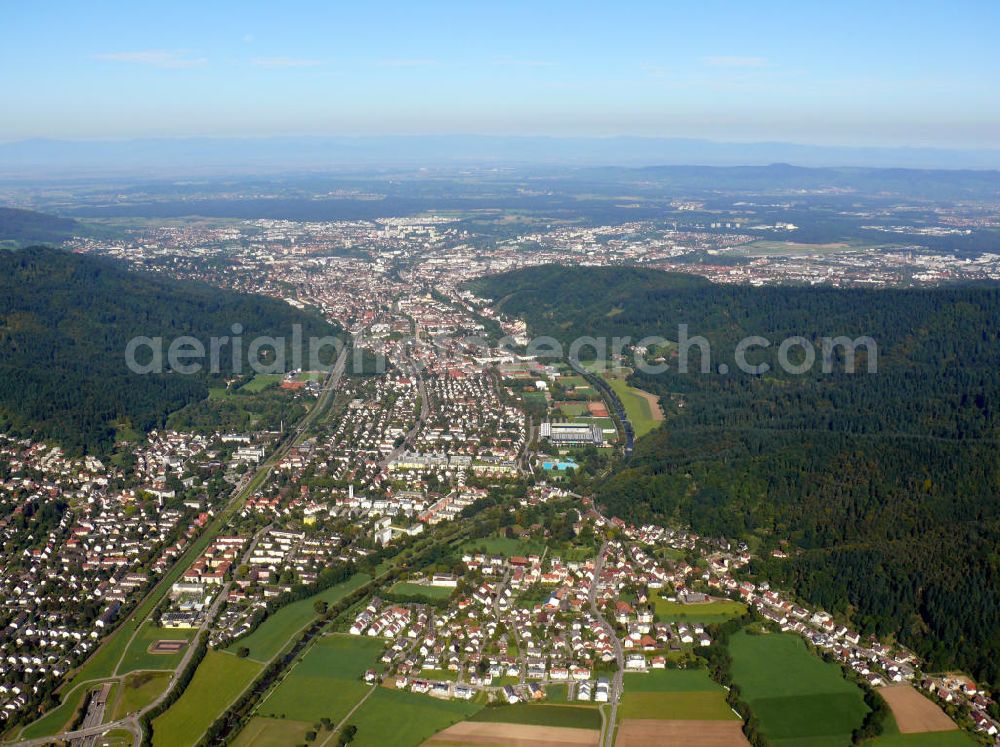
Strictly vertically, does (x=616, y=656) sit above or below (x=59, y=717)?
above

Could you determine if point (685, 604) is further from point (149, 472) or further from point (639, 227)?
point (639, 227)

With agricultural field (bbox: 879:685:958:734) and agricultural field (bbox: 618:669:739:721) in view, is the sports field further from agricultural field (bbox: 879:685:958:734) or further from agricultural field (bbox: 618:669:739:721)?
agricultural field (bbox: 879:685:958:734)

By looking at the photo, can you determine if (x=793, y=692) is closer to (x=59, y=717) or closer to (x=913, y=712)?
(x=913, y=712)

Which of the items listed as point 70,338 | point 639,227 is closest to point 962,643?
point 70,338

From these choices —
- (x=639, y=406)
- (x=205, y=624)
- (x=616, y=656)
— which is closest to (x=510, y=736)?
(x=616, y=656)

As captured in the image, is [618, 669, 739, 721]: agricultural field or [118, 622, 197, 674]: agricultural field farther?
[118, 622, 197, 674]: agricultural field

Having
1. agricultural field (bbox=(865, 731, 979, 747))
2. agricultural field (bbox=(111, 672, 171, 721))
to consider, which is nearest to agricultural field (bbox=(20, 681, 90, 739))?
agricultural field (bbox=(111, 672, 171, 721))
